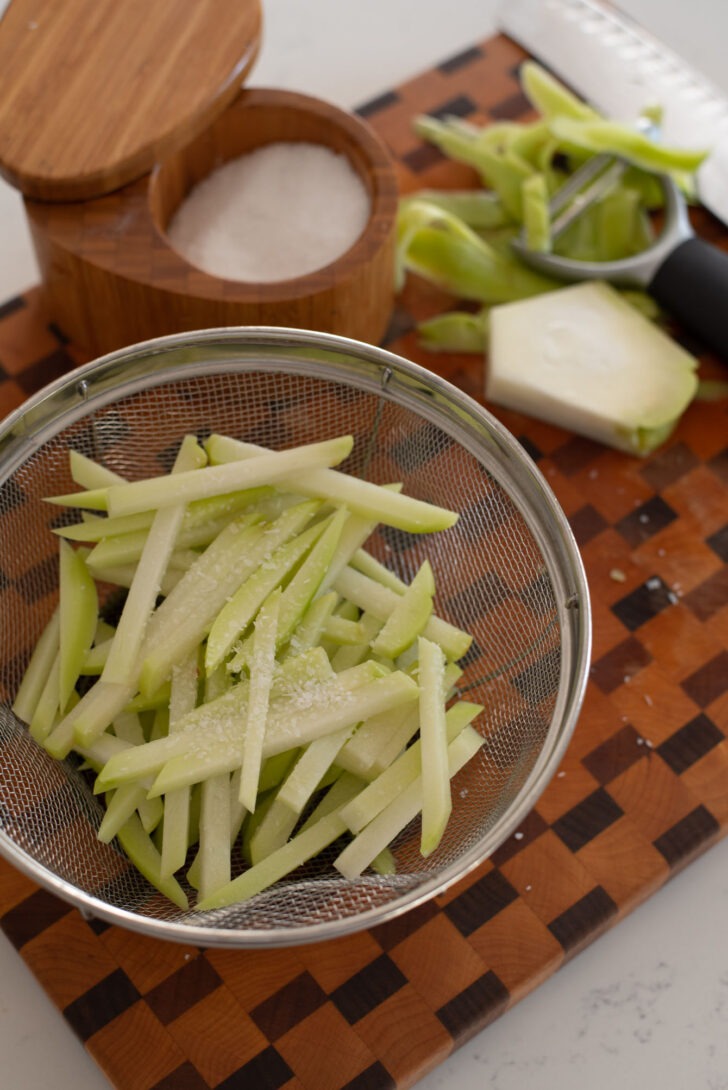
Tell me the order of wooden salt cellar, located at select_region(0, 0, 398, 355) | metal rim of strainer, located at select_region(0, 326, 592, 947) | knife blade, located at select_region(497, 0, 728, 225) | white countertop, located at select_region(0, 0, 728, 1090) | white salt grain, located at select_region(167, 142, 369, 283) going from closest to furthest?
1. metal rim of strainer, located at select_region(0, 326, 592, 947)
2. white countertop, located at select_region(0, 0, 728, 1090)
3. wooden salt cellar, located at select_region(0, 0, 398, 355)
4. white salt grain, located at select_region(167, 142, 369, 283)
5. knife blade, located at select_region(497, 0, 728, 225)

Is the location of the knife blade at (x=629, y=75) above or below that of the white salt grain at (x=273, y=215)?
below

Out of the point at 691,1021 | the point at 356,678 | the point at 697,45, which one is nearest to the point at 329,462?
the point at 356,678

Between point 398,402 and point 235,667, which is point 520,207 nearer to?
point 398,402

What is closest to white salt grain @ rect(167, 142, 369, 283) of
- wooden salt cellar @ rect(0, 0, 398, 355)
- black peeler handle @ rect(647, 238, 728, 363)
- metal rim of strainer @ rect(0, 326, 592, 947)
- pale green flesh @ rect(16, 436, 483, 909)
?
wooden salt cellar @ rect(0, 0, 398, 355)

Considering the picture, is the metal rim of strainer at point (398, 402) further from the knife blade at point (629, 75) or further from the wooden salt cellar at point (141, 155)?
the knife blade at point (629, 75)

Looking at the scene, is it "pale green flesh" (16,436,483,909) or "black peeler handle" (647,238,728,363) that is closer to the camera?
"pale green flesh" (16,436,483,909)

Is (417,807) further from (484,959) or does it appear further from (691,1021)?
(691,1021)

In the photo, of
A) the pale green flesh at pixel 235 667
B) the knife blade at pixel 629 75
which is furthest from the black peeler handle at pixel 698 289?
the pale green flesh at pixel 235 667

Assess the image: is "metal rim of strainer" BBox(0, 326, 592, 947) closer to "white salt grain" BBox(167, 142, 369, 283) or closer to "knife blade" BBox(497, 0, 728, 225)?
"white salt grain" BBox(167, 142, 369, 283)

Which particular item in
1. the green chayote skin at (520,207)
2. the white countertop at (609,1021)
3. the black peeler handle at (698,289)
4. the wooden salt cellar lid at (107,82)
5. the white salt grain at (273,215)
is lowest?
the white countertop at (609,1021)
